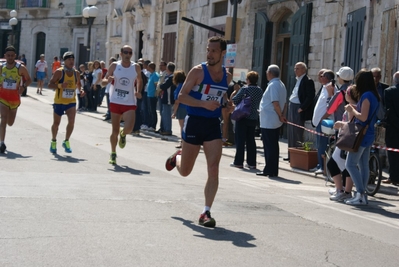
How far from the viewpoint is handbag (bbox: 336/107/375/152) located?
10.6m

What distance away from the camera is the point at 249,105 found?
575 inches

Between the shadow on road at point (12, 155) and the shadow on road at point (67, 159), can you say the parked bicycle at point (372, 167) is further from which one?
the shadow on road at point (12, 155)

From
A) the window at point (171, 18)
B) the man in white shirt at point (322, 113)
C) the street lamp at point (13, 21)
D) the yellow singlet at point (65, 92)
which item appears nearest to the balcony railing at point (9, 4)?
the street lamp at point (13, 21)

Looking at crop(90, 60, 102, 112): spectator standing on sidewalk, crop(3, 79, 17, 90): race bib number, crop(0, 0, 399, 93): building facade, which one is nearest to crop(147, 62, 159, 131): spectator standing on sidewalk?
crop(0, 0, 399, 93): building facade

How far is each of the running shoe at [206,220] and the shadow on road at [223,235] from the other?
0.16ft

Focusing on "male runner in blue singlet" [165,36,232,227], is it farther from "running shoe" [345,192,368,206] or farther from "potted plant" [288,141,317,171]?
"potted plant" [288,141,317,171]

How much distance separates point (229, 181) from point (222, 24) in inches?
628

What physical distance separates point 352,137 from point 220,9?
60.2 ft

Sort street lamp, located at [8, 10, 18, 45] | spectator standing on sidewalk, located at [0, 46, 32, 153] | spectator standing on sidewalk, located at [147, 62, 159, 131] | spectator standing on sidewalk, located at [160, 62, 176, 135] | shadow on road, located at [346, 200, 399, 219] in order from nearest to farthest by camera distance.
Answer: shadow on road, located at [346, 200, 399, 219] → spectator standing on sidewalk, located at [0, 46, 32, 153] → spectator standing on sidewalk, located at [160, 62, 176, 135] → spectator standing on sidewalk, located at [147, 62, 159, 131] → street lamp, located at [8, 10, 18, 45]

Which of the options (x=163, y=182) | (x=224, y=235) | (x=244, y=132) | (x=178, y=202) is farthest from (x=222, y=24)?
(x=224, y=235)

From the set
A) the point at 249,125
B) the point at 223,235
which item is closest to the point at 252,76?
the point at 249,125

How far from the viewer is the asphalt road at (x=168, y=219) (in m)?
6.54

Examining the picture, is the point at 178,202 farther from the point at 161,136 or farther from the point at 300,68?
the point at 161,136

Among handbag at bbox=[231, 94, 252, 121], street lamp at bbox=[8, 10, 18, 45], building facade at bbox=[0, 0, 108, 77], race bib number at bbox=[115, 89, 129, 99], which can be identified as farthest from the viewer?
street lamp at bbox=[8, 10, 18, 45]
